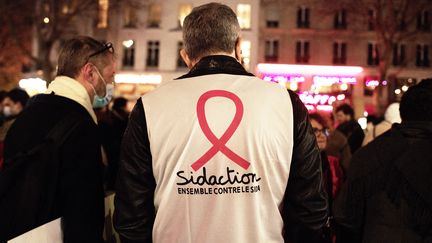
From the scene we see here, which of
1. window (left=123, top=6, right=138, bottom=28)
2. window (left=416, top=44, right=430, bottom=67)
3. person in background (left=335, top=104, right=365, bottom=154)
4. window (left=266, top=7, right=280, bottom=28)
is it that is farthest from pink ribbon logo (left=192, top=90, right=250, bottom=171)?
window (left=416, top=44, right=430, bottom=67)

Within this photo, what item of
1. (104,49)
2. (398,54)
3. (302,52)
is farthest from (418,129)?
(398,54)

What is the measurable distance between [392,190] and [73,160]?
176 centimetres

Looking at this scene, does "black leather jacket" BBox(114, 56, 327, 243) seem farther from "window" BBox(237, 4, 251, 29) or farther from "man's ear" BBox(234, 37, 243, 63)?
"window" BBox(237, 4, 251, 29)

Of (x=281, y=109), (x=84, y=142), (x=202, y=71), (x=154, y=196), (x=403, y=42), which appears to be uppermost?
(x=403, y=42)

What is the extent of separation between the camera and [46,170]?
2.69 m

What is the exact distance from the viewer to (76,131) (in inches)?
112

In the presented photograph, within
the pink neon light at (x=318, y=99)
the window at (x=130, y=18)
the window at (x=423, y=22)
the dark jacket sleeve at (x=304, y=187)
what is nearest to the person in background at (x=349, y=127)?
the pink neon light at (x=318, y=99)

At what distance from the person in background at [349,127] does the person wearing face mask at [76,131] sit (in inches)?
250

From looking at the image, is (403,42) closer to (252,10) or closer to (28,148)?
(252,10)

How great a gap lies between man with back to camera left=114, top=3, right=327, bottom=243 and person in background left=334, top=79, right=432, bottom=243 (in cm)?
81

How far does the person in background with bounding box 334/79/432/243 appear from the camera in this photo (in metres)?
3.01

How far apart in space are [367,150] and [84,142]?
162 cm

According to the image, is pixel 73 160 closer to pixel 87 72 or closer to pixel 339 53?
pixel 87 72

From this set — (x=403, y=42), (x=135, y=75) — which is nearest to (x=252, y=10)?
(x=135, y=75)
